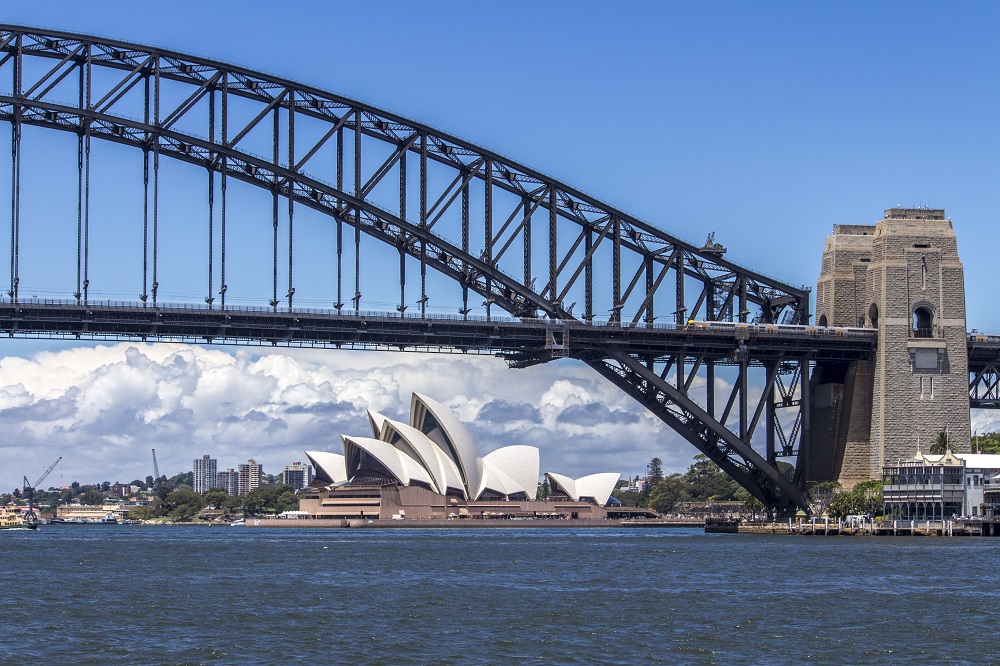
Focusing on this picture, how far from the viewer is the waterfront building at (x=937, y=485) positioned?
109m

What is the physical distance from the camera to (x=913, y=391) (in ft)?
376

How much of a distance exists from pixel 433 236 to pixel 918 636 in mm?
65485

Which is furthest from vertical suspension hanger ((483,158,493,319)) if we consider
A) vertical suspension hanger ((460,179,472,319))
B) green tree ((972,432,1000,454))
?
A: green tree ((972,432,1000,454))

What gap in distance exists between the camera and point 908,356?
11475 cm

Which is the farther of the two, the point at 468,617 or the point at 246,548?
the point at 246,548

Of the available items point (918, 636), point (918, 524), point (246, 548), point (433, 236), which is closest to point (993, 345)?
point (918, 524)

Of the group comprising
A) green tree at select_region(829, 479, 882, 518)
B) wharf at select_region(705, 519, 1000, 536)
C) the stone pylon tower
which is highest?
the stone pylon tower

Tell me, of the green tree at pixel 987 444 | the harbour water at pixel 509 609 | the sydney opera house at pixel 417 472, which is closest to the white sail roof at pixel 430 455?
the sydney opera house at pixel 417 472

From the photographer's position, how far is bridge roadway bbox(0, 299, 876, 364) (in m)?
101

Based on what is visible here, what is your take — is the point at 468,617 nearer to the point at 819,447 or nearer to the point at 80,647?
the point at 80,647

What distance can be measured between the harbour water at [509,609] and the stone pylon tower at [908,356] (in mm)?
28404

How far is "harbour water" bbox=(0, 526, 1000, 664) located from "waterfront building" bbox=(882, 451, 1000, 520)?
22.5 metres

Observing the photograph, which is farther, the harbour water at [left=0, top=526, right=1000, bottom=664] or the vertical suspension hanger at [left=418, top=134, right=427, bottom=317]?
the vertical suspension hanger at [left=418, top=134, right=427, bottom=317]

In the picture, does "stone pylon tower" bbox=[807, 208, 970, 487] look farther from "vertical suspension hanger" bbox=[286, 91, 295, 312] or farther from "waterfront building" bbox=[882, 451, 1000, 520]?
"vertical suspension hanger" bbox=[286, 91, 295, 312]
